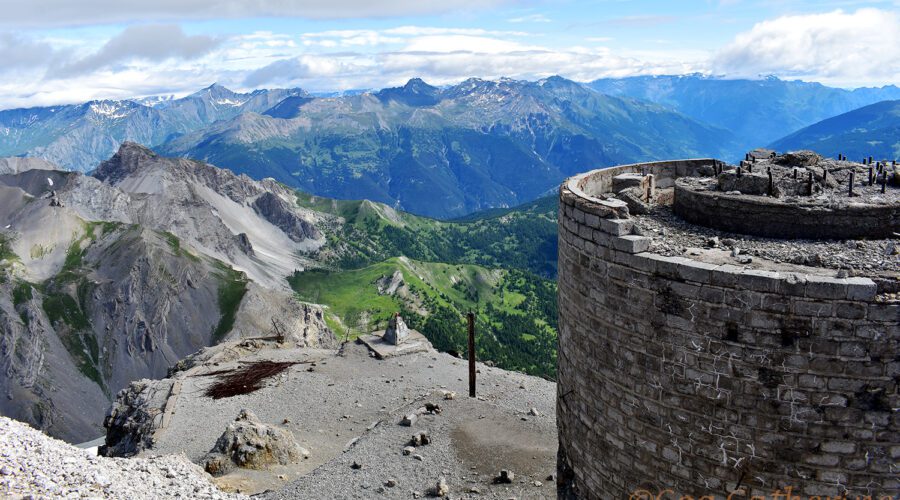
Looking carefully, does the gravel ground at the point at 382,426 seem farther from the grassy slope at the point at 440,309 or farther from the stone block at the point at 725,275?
the grassy slope at the point at 440,309

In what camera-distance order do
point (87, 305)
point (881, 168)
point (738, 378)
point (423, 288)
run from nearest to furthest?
point (738, 378), point (881, 168), point (87, 305), point (423, 288)

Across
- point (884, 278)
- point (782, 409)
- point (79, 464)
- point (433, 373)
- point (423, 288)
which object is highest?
point (884, 278)

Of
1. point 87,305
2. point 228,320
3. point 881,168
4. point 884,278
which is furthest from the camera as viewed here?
point 87,305

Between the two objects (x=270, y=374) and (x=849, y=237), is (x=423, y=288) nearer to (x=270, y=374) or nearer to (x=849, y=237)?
(x=270, y=374)

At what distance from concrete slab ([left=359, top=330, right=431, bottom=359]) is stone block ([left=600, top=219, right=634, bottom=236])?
113ft

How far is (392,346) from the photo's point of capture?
48375 millimetres

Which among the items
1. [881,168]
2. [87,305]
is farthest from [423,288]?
[881,168]

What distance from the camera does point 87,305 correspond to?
134 metres

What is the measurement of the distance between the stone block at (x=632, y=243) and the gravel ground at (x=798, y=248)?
0.51 metres

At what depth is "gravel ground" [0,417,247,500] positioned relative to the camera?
14.8 m

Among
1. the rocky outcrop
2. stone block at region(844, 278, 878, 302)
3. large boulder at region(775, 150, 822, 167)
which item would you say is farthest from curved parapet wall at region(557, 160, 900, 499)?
the rocky outcrop

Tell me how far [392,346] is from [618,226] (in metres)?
35.9

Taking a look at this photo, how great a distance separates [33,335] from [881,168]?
136 meters

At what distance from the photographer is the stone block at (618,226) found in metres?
14.0
